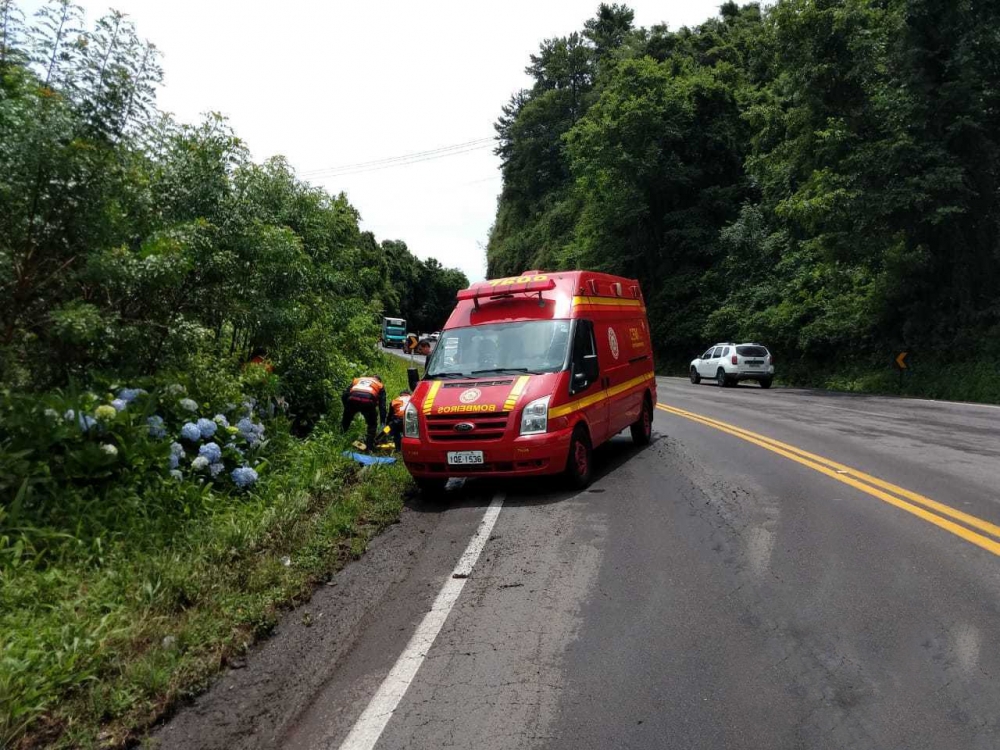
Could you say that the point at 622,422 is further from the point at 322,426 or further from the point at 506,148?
the point at 506,148

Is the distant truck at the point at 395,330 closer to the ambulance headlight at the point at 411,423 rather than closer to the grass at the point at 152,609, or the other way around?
the ambulance headlight at the point at 411,423

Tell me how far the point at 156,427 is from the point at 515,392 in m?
3.39

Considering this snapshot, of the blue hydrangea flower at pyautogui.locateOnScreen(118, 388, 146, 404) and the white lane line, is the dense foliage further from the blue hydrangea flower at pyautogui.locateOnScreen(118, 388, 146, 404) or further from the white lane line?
the white lane line

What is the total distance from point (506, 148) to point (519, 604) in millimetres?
72022

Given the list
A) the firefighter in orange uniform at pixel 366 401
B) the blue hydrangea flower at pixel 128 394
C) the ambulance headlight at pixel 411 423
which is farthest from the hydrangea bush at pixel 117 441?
the firefighter in orange uniform at pixel 366 401

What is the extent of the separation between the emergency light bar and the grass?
10.6 feet

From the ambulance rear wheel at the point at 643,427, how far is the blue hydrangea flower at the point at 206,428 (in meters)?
6.00

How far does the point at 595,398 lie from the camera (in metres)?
8.48

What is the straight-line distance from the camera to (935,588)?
4.51 meters

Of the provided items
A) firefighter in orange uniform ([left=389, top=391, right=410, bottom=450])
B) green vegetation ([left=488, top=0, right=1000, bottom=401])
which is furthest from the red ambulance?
green vegetation ([left=488, top=0, right=1000, bottom=401])

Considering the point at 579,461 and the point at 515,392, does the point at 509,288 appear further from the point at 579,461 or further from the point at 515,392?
the point at 579,461

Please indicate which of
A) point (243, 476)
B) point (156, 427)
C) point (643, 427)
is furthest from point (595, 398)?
point (156, 427)

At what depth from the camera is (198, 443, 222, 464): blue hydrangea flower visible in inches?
254

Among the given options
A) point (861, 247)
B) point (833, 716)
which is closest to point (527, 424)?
point (833, 716)
